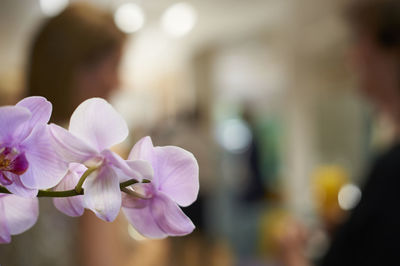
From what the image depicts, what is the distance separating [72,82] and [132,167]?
57 centimetres

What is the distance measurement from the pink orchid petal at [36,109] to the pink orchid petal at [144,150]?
0.04m

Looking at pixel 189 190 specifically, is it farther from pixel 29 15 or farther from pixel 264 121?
pixel 264 121

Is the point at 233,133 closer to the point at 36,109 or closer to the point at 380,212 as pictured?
the point at 380,212

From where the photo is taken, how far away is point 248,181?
5.55 meters

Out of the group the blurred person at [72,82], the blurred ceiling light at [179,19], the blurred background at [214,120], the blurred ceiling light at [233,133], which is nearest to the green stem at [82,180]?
the blurred person at [72,82]

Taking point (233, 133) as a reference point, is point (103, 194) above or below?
above

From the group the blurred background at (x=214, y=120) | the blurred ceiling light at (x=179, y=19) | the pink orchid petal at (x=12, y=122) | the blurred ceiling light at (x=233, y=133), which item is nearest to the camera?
the pink orchid petal at (x=12, y=122)

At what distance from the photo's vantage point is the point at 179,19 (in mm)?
4539

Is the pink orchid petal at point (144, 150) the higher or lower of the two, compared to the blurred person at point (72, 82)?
higher

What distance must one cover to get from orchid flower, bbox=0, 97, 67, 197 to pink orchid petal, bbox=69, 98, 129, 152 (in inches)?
0.5

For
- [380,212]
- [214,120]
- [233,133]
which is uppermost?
[380,212]

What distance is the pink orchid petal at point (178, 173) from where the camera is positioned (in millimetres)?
207

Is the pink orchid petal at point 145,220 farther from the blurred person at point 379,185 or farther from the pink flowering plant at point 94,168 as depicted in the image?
the blurred person at point 379,185

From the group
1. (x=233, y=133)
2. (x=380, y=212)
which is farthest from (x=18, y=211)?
(x=233, y=133)
